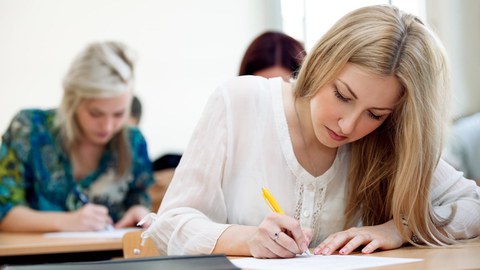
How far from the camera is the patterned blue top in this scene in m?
3.60

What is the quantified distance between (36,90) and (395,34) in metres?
4.04

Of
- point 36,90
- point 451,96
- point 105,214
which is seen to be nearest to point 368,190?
point 451,96

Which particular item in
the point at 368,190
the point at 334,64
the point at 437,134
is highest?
the point at 334,64

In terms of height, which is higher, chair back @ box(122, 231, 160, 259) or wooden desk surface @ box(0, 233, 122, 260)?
chair back @ box(122, 231, 160, 259)

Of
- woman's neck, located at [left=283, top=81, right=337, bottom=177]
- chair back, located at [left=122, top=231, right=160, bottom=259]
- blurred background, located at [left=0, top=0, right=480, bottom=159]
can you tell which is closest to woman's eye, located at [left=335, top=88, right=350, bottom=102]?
woman's neck, located at [left=283, top=81, right=337, bottom=177]

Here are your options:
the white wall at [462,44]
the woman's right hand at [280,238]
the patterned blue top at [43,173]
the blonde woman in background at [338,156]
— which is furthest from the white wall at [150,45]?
the woman's right hand at [280,238]

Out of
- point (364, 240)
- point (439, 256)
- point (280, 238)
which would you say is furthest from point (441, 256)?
point (280, 238)

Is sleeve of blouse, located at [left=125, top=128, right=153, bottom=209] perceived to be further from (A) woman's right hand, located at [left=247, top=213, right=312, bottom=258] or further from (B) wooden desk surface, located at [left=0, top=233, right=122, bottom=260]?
(A) woman's right hand, located at [left=247, top=213, right=312, bottom=258]

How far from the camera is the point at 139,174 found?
12.4 feet

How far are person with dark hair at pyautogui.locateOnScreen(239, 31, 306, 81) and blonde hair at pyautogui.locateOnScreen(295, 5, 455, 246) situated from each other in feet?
5.04

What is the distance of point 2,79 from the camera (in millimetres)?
5402

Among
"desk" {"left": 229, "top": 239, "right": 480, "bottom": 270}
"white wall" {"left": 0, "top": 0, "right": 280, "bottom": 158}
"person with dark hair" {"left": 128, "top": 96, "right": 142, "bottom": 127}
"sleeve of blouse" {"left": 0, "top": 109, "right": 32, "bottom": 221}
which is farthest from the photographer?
"white wall" {"left": 0, "top": 0, "right": 280, "bottom": 158}

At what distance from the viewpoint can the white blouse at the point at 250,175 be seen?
1.82 meters

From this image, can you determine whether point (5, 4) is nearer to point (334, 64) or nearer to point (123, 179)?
point (123, 179)
